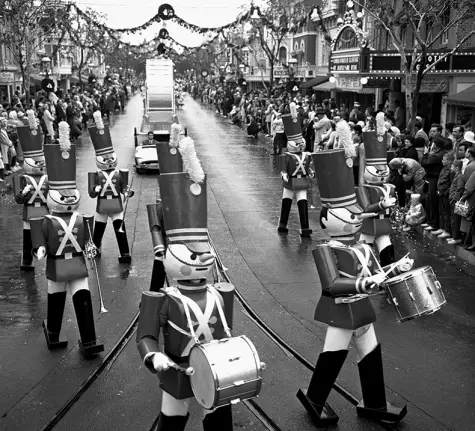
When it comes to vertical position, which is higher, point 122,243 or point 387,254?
point 387,254

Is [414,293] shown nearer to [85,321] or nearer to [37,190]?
[85,321]

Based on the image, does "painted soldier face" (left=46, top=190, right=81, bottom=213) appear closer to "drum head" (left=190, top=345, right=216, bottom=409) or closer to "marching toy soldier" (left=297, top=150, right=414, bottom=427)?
"marching toy soldier" (left=297, top=150, right=414, bottom=427)

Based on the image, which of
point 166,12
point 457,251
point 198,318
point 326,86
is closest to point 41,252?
point 198,318

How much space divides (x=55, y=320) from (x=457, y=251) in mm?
6373

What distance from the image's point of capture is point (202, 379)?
4055 millimetres

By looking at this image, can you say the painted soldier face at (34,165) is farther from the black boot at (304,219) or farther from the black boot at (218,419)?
the black boot at (218,419)

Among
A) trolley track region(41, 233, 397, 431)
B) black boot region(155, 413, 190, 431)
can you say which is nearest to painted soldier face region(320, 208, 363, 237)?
trolley track region(41, 233, 397, 431)

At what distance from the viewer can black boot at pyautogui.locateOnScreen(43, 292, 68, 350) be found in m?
6.77

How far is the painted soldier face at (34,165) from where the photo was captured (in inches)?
372

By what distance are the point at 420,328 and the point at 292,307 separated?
5.06 ft

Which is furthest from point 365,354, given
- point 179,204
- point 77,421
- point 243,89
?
point 243,89

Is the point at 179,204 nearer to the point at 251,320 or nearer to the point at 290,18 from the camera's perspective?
the point at 251,320

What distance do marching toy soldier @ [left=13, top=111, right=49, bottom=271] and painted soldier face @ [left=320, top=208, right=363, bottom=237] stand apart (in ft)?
16.0

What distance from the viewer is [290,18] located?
115 ft
